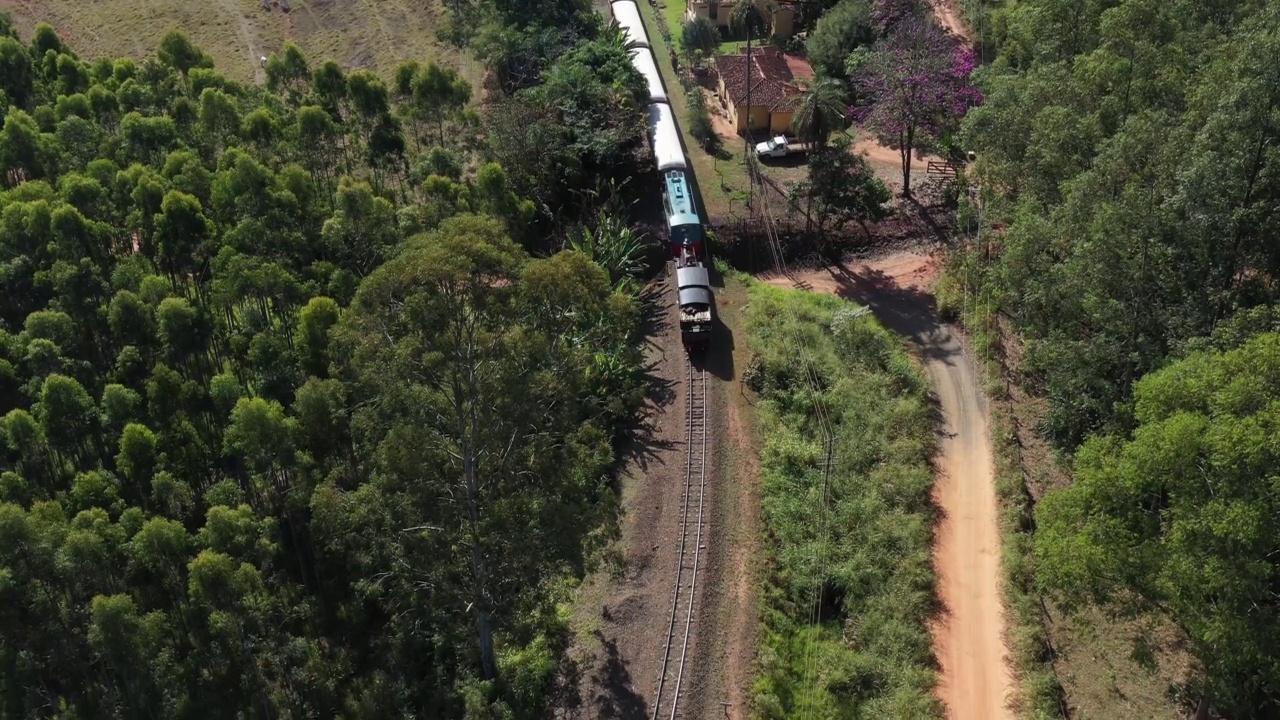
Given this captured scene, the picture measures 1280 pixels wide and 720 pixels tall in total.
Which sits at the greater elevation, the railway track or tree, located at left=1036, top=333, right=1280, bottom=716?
tree, located at left=1036, top=333, right=1280, bottom=716

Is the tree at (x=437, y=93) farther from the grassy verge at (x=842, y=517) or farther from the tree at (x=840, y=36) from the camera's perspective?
the tree at (x=840, y=36)

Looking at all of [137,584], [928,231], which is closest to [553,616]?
[137,584]

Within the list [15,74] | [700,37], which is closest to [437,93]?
[15,74]

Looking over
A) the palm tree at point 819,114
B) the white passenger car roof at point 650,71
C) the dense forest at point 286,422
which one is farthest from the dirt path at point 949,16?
the dense forest at point 286,422

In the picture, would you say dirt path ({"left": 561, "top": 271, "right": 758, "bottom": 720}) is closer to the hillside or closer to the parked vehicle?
the parked vehicle

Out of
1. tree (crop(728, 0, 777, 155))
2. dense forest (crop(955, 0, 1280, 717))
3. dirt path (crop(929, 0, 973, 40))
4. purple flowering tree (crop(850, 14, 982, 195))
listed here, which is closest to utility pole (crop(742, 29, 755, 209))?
purple flowering tree (crop(850, 14, 982, 195))

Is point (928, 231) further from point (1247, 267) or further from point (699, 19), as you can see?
point (699, 19)

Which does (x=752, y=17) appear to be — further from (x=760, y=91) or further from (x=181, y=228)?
(x=181, y=228)
